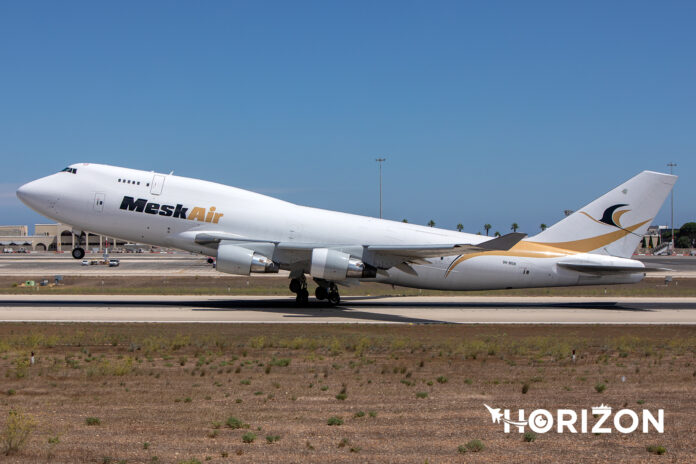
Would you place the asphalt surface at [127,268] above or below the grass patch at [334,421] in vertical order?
above

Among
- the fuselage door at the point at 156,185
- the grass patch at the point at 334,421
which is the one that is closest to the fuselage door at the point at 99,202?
the fuselage door at the point at 156,185

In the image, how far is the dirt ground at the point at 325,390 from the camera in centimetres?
1044

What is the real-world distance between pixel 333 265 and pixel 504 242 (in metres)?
8.86

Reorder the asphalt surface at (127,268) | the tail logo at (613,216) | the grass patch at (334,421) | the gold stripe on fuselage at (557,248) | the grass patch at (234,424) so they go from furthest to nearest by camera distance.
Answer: the asphalt surface at (127,268), the gold stripe on fuselage at (557,248), the tail logo at (613,216), the grass patch at (334,421), the grass patch at (234,424)

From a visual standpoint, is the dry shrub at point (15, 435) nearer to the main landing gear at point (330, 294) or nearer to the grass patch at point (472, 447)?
the grass patch at point (472, 447)

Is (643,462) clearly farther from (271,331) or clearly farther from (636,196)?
(636,196)

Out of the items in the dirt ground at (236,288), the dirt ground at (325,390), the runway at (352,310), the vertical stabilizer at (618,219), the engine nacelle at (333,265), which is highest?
the vertical stabilizer at (618,219)

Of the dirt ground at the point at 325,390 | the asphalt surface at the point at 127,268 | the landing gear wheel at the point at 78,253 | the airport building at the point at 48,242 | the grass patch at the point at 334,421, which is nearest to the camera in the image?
the dirt ground at the point at 325,390

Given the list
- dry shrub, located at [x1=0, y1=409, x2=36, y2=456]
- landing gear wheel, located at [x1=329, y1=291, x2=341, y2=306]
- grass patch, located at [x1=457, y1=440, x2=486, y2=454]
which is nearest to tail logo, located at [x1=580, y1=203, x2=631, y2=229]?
landing gear wheel, located at [x1=329, y1=291, x2=341, y2=306]

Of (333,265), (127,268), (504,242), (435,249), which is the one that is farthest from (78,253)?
(127,268)

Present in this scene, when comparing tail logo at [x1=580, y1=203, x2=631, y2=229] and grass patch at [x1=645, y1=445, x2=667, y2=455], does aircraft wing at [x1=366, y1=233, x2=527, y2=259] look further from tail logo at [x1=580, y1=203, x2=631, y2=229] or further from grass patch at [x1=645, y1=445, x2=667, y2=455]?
grass patch at [x1=645, y1=445, x2=667, y2=455]

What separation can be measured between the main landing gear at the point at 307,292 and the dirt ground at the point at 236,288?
4.97 m

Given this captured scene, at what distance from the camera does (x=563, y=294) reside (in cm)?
4744

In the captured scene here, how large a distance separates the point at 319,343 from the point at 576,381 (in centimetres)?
914
